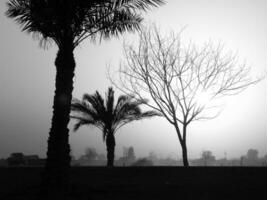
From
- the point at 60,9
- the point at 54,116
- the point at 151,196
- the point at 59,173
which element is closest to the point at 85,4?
the point at 60,9

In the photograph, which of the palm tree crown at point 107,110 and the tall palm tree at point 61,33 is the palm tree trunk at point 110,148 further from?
the tall palm tree at point 61,33

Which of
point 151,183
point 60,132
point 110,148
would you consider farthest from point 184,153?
point 60,132

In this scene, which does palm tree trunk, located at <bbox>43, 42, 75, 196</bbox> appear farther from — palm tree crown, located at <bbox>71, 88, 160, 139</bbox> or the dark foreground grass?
palm tree crown, located at <bbox>71, 88, 160, 139</bbox>

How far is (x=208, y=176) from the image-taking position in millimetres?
11586

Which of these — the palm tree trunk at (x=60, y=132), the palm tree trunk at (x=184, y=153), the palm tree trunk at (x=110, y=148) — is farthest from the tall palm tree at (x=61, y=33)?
the palm tree trunk at (x=110, y=148)

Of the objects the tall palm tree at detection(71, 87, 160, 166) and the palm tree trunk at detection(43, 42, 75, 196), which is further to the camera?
the tall palm tree at detection(71, 87, 160, 166)

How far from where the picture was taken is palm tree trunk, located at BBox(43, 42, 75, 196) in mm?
9086

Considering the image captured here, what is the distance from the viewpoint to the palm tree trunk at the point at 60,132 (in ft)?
29.8

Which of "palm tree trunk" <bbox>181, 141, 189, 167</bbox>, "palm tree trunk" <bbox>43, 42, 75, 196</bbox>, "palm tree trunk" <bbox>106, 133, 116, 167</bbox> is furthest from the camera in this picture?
"palm tree trunk" <bbox>106, 133, 116, 167</bbox>

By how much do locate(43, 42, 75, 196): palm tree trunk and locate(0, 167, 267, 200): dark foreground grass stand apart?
45 centimetres

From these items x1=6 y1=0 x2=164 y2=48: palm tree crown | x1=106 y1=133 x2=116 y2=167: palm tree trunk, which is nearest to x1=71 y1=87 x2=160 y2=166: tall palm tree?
x1=106 y1=133 x2=116 y2=167: palm tree trunk

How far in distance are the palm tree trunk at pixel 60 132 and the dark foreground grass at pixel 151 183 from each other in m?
0.45

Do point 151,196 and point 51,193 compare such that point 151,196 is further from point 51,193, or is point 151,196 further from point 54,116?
point 54,116

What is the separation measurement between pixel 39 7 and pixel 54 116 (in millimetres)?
3029
